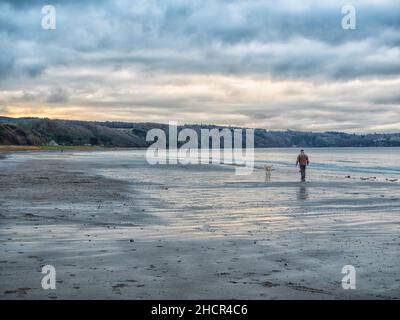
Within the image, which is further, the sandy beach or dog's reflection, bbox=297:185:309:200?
dog's reflection, bbox=297:185:309:200

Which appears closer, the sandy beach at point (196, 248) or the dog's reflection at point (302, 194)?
the sandy beach at point (196, 248)

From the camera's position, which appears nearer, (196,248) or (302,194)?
(196,248)

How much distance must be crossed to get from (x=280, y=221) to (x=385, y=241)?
4.08 meters

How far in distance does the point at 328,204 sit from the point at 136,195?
9.00 meters

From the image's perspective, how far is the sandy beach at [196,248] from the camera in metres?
7.97

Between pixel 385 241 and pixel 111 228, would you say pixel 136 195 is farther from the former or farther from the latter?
pixel 385 241

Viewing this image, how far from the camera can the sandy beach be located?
797 cm

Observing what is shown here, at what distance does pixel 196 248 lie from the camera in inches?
444
